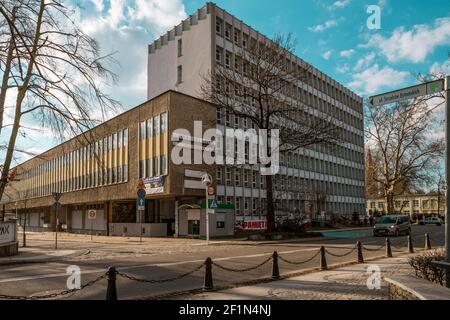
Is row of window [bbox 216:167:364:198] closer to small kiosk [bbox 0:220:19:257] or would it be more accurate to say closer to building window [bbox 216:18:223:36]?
building window [bbox 216:18:223:36]

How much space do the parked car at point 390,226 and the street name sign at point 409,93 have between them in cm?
2927

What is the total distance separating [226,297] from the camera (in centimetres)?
913

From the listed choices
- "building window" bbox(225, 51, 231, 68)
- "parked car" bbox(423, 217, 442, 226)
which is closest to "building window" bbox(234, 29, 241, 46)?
"building window" bbox(225, 51, 231, 68)

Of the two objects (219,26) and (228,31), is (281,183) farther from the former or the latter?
(219,26)

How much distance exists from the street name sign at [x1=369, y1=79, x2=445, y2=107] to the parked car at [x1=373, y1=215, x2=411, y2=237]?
96.0 feet

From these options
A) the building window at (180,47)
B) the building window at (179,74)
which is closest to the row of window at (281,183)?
the building window at (179,74)

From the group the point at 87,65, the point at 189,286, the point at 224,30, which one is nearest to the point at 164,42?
the point at 224,30

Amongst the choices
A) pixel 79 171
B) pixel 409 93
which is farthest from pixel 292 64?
pixel 409 93

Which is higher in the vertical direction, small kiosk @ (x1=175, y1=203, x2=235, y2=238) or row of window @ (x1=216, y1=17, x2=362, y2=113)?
row of window @ (x1=216, y1=17, x2=362, y2=113)

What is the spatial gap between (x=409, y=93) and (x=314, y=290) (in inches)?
184

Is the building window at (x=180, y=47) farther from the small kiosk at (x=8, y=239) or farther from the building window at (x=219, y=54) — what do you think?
the small kiosk at (x=8, y=239)

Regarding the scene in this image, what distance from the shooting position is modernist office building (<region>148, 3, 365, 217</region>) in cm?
4641

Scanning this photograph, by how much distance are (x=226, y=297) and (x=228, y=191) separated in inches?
1418

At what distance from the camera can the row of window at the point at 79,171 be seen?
4412 centimetres
